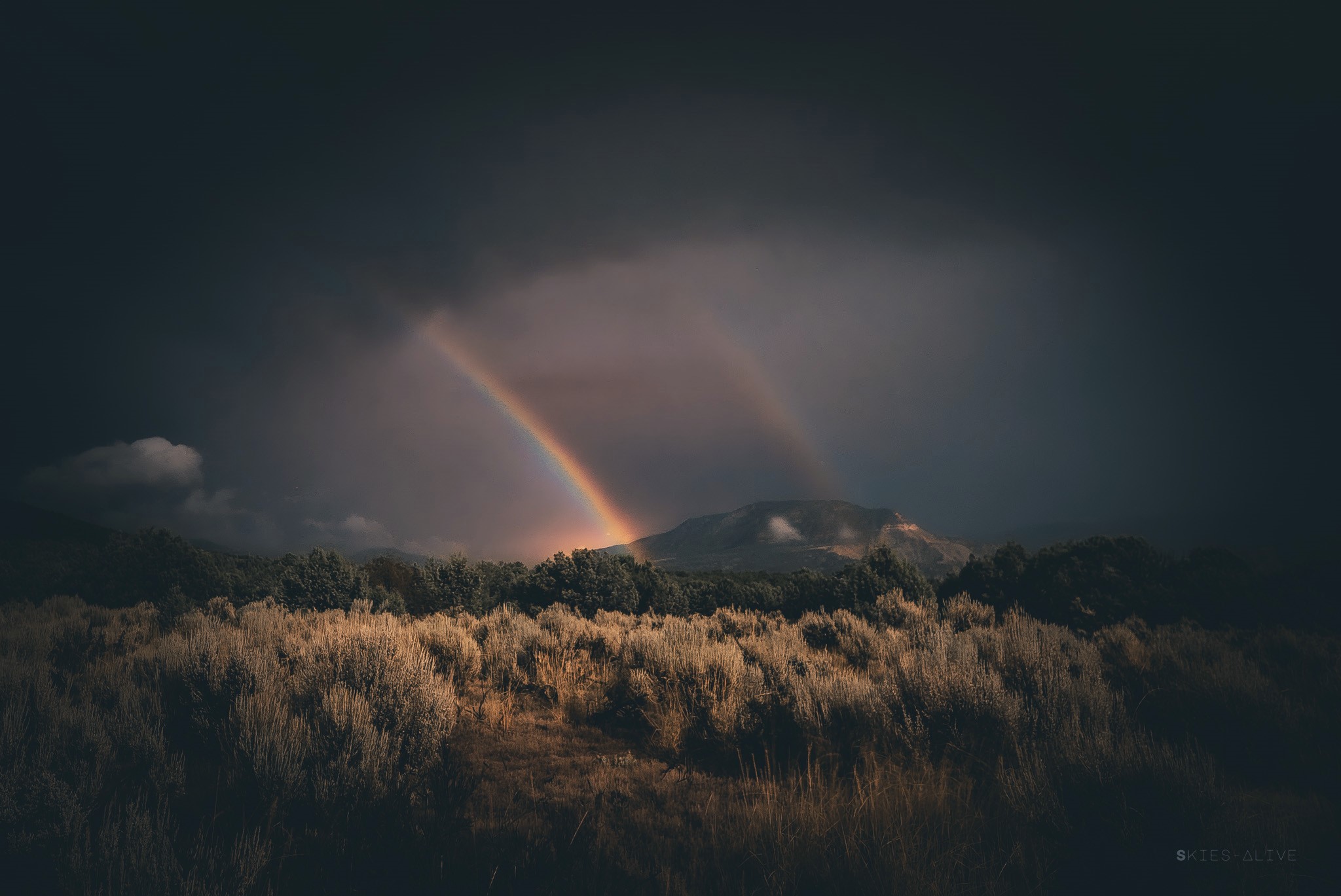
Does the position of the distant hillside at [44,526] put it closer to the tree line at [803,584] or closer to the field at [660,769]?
the tree line at [803,584]

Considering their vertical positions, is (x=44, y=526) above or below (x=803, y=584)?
above

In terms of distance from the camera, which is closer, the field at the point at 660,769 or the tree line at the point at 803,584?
the field at the point at 660,769

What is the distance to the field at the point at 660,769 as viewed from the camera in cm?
303

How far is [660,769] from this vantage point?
5230mm

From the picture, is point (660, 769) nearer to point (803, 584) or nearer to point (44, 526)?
point (803, 584)

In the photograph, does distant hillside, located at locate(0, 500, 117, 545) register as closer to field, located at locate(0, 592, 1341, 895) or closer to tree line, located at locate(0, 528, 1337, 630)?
tree line, located at locate(0, 528, 1337, 630)

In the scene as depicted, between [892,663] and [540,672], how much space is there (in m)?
5.33

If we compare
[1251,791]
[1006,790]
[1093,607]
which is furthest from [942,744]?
[1093,607]

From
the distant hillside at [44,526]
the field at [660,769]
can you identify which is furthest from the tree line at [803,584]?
the distant hillside at [44,526]

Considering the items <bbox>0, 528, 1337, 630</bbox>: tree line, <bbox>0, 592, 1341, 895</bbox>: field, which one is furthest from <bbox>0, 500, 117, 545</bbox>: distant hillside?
<bbox>0, 592, 1341, 895</bbox>: field

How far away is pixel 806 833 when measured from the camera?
339cm

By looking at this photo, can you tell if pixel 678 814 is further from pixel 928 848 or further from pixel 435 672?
pixel 435 672

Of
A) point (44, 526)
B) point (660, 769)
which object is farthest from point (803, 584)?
point (44, 526)

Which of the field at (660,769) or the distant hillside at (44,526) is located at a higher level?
the distant hillside at (44,526)
